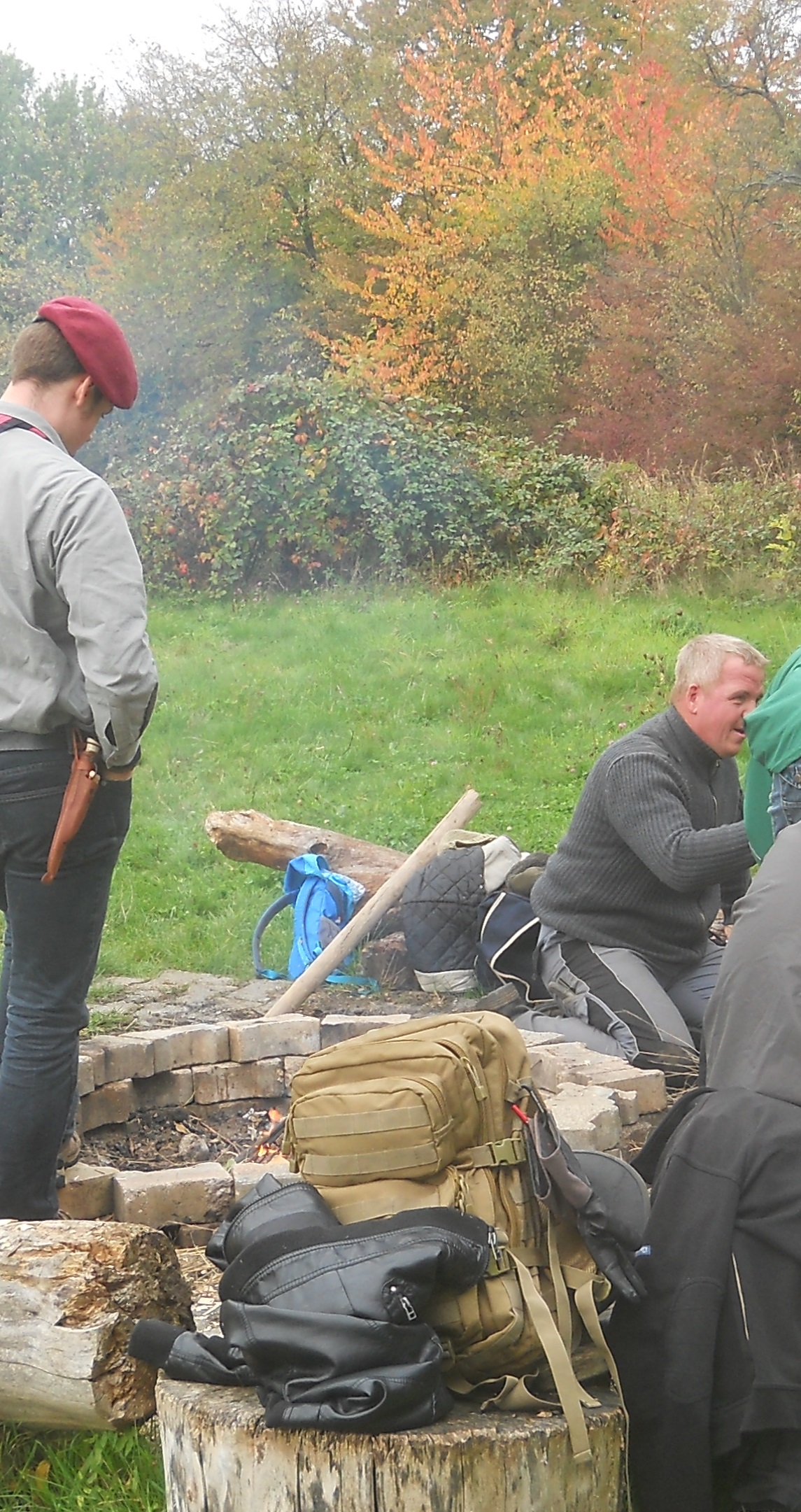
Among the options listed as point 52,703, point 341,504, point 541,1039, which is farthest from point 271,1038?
point 341,504

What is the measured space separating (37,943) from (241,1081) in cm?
149

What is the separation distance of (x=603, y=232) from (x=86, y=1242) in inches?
637

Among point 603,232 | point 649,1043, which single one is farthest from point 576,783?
point 603,232

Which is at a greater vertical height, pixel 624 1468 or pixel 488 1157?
pixel 488 1157

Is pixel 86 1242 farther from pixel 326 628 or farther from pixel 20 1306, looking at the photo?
pixel 326 628

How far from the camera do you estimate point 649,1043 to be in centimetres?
420

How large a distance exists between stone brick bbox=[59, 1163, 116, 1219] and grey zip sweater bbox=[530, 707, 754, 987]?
176cm

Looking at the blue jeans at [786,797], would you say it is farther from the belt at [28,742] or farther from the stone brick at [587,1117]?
the belt at [28,742]

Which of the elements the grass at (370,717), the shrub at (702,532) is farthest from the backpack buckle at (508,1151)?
the shrub at (702,532)

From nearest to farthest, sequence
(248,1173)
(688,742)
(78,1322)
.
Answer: (78,1322) → (248,1173) → (688,742)

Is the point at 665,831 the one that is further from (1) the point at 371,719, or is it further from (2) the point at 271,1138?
(1) the point at 371,719

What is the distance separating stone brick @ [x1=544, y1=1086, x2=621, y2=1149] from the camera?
330cm

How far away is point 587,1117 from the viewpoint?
337cm

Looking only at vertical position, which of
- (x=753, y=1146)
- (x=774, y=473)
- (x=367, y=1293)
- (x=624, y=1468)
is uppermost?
(x=774, y=473)
